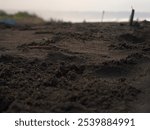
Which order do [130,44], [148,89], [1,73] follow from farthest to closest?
[130,44] < [1,73] < [148,89]

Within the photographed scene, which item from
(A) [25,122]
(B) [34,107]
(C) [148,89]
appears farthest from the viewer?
(C) [148,89]

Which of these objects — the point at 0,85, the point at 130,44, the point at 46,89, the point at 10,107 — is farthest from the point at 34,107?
the point at 130,44

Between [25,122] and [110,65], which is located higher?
[110,65]

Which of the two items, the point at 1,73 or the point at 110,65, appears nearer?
the point at 1,73

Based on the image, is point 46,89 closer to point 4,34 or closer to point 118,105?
point 118,105

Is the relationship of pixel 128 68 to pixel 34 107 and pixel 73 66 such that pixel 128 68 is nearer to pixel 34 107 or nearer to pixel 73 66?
pixel 73 66

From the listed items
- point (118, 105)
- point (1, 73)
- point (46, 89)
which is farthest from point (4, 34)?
point (118, 105)
